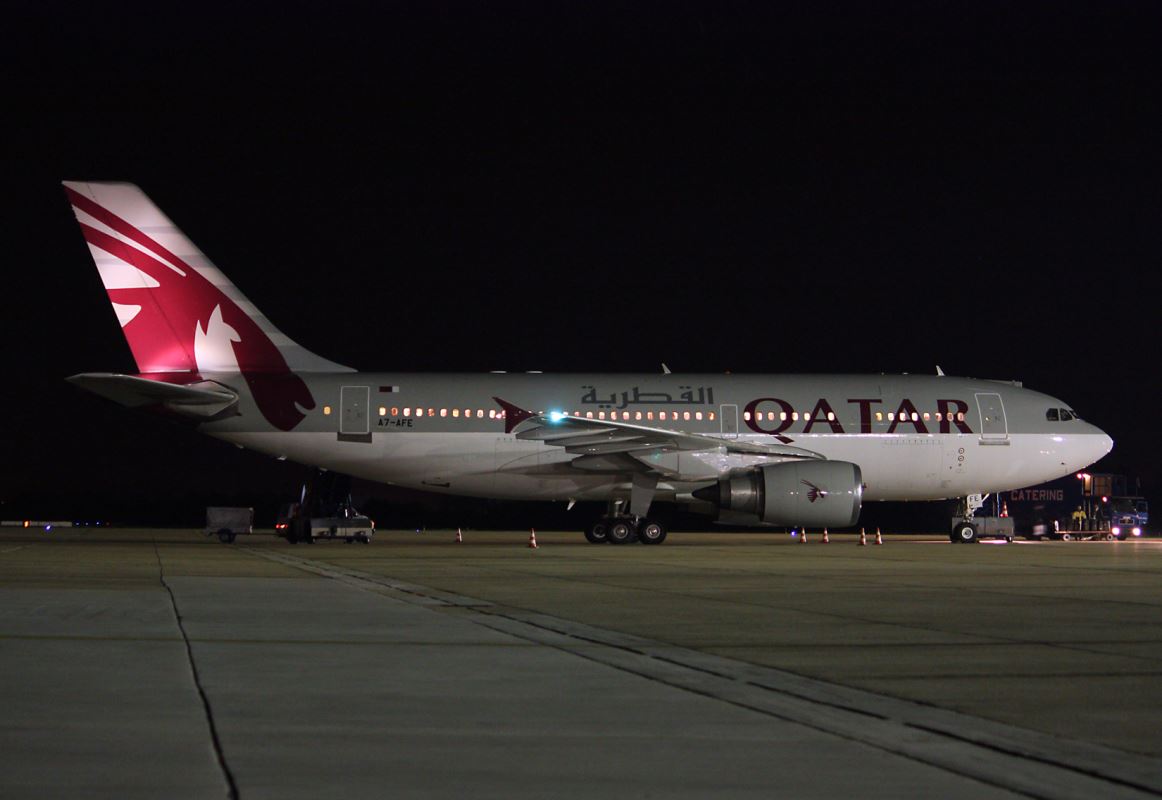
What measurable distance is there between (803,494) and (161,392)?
14.5 m

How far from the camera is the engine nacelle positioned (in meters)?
33.2

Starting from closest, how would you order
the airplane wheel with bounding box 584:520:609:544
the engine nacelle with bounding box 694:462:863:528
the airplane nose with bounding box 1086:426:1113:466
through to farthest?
the engine nacelle with bounding box 694:462:863:528 < the airplane wheel with bounding box 584:520:609:544 < the airplane nose with bounding box 1086:426:1113:466

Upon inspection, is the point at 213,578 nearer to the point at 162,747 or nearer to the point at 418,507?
the point at 162,747

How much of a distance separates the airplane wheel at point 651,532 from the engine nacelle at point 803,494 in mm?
2810

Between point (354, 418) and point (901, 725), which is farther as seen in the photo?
point (354, 418)

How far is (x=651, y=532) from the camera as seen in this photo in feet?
118

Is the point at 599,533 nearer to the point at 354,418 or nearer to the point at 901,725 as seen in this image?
the point at 354,418

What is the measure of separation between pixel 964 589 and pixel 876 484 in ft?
64.5

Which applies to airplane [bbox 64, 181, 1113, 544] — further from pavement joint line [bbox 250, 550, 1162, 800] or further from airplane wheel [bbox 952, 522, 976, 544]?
pavement joint line [bbox 250, 550, 1162, 800]

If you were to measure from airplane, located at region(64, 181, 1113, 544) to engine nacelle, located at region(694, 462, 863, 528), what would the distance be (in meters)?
0.31

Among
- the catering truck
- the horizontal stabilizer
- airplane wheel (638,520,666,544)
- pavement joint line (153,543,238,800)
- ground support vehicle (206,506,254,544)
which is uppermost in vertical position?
the horizontal stabilizer

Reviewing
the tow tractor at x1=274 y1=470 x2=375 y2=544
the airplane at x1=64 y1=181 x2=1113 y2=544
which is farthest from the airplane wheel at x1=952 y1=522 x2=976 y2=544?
the tow tractor at x1=274 y1=470 x2=375 y2=544

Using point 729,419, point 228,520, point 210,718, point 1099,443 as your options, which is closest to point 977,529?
point 1099,443

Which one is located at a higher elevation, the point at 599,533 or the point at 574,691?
the point at 599,533
